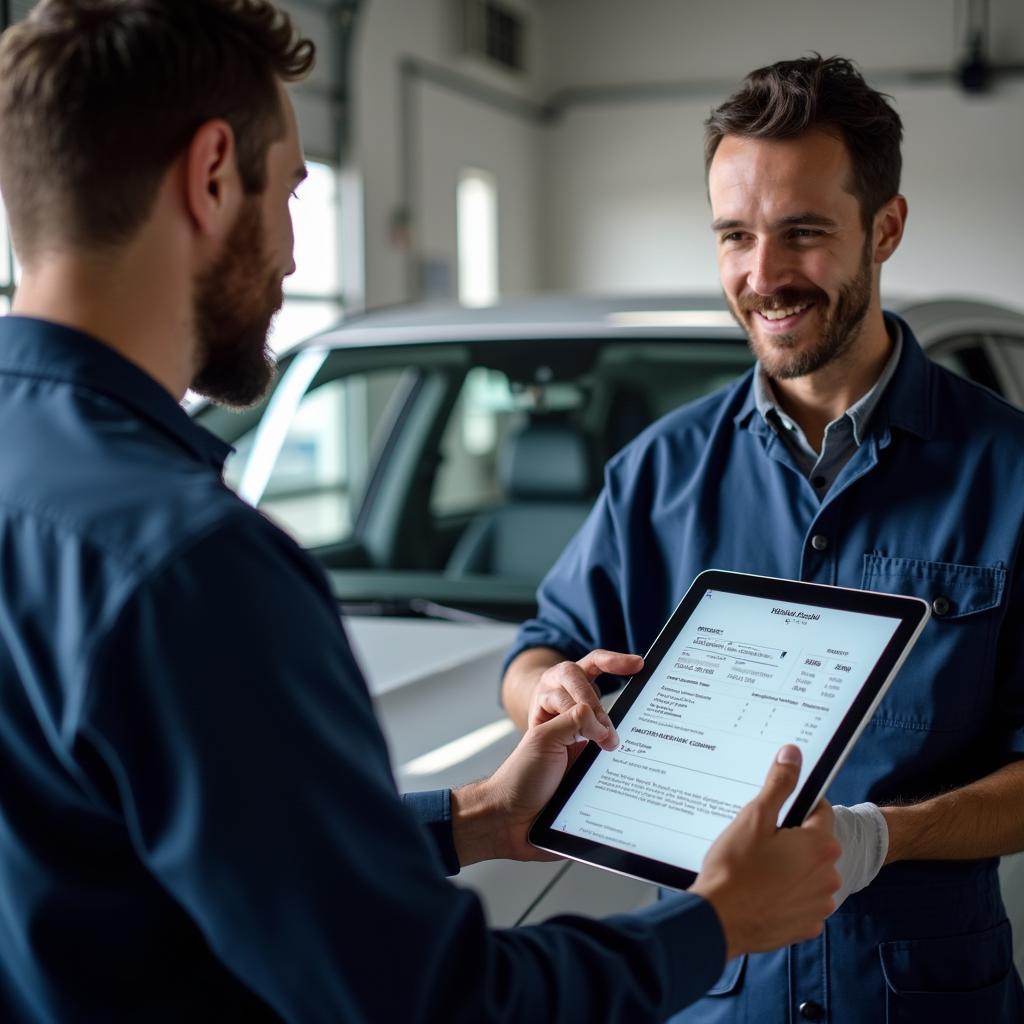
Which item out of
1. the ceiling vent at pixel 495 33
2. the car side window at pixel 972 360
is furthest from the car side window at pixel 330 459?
the car side window at pixel 972 360

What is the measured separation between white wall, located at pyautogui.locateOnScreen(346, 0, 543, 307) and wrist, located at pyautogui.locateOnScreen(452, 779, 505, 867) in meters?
7.39

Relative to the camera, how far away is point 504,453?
3371 mm

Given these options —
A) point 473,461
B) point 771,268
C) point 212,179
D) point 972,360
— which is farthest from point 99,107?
point 473,461

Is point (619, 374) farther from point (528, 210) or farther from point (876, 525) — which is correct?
point (528, 210)

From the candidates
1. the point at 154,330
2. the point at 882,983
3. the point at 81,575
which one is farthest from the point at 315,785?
the point at 882,983

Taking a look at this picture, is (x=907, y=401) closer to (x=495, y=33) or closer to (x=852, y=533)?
(x=852, y=533)

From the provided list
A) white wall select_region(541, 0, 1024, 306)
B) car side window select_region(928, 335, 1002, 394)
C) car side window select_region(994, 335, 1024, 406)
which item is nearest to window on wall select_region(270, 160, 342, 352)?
white wall select_region(541, 0, 1024, 306)

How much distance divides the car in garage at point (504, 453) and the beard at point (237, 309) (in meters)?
0.96

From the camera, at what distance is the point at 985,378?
2.79 meters

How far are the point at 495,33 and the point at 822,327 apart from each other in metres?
9.31

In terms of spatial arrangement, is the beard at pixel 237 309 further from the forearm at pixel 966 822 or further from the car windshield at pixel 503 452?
the car windshield at pixel 503 452

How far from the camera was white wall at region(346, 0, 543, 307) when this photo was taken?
28.0 ft

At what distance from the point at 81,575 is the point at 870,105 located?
1.33 metres

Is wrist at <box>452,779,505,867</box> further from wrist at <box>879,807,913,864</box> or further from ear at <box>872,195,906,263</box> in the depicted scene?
ear at <box>872,195,906,263</box>
